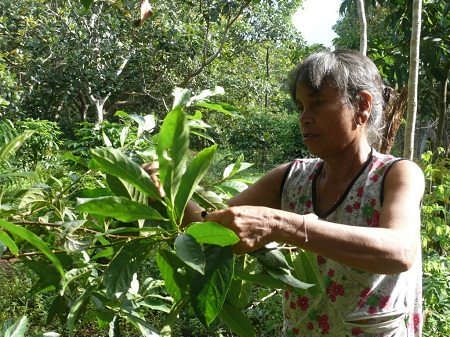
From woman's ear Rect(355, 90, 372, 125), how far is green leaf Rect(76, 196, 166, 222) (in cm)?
73

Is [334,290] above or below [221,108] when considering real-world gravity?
below

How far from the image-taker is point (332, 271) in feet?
4.20

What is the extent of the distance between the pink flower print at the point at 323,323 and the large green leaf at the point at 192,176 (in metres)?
0.72

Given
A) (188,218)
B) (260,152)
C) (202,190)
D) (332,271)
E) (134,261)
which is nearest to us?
(134,261)

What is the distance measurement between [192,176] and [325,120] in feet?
1.93

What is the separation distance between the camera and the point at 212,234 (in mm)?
699

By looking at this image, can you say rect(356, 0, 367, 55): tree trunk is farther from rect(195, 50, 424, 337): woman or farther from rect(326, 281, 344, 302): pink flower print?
rect(326, 281, 344, 302): pink flower print

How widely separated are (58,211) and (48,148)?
7205 millimetres

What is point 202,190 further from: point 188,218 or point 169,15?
point 169,15

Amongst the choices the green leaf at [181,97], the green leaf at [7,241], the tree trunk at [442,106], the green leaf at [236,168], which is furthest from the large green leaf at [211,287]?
the tree trunk at [442,106]

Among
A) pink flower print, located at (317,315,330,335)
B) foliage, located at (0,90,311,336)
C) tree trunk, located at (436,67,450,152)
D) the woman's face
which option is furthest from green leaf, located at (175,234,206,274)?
tree trunk, located at (436,67,450,152)

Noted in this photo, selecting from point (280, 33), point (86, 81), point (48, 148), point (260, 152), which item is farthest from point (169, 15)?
point (280, 33)

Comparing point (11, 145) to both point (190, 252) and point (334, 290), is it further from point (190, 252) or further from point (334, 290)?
point (334, 290)

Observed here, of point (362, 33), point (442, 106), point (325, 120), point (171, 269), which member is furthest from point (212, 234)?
point (442, 106)
